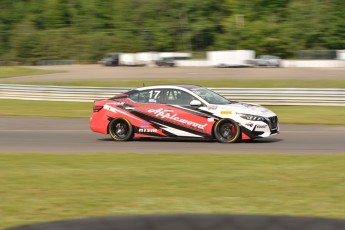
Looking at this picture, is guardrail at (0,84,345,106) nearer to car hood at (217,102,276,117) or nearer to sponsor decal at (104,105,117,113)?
sponsor decal at (104,105,117,113)

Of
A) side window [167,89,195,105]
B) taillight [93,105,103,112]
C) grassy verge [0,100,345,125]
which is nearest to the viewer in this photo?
side window [167,89,195,105]

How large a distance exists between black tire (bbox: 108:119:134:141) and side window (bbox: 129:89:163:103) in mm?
563

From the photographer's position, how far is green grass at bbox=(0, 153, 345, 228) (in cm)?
743

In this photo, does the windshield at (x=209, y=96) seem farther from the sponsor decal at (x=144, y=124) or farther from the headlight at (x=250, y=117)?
the sponsor decal at (x=144, y=124)

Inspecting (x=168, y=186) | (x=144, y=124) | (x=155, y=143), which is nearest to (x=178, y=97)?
(x=144, y=124)

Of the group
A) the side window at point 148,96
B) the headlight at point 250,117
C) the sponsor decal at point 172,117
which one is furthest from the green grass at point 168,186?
the side window at point 148,96

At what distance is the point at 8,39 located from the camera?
9625 cm

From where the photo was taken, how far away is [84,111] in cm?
2528

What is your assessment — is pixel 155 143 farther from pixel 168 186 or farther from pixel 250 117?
pixel 168 186

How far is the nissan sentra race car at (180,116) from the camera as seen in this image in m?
15.2

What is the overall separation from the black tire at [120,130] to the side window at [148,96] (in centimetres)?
56

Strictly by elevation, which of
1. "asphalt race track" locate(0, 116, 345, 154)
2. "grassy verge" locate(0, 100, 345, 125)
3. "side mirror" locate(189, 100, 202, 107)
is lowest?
"grassy verge" locate(0, 100, 345, 125)

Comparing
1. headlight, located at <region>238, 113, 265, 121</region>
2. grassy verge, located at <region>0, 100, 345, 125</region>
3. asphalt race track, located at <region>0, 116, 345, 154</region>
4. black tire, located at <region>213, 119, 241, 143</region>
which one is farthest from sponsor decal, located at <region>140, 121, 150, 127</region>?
grassy verge, located at <region>0, 100, 345, 125</region>

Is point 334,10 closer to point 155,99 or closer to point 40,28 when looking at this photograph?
point 40,28
